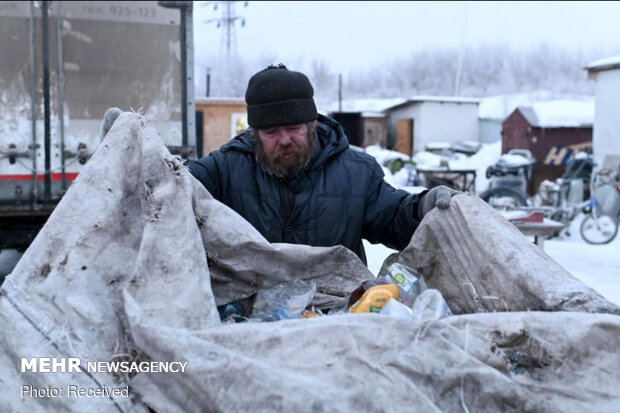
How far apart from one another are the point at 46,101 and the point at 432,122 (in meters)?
22.7

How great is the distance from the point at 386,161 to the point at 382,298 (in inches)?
816

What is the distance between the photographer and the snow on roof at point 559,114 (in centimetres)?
1923

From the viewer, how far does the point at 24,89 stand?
5.61 metres

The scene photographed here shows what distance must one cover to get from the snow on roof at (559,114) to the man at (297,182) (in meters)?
17.7

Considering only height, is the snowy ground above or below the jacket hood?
below

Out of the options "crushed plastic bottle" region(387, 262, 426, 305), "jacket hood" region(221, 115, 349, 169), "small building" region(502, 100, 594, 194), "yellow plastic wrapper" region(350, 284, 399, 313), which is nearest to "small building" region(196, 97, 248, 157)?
"small building" region(502, 100, 594, 194)

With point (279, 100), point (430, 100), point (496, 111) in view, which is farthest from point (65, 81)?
point (496, 111)

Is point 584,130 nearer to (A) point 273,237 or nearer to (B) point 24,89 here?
(B) point 24,89

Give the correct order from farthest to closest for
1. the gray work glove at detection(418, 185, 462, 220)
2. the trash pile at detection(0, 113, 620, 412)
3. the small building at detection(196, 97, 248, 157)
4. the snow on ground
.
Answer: the small building at detection(196, 97, 248, 157), the snow on ground, the gray work glove at detection(418, 185, 462, 220), the trash pile at detection(0, 113, 620, 412)

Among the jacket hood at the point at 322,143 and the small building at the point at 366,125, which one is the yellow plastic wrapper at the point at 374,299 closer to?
the jacket hood at the point at 322,143

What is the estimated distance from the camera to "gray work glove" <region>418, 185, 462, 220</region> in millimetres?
2254

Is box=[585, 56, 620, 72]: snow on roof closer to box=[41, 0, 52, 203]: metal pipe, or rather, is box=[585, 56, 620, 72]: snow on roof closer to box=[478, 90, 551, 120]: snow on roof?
box=[41, 0, 52, 203]: metal pipe

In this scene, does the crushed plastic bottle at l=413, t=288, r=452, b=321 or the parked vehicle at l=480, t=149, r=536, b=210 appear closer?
the crushed plastic bottle at l=413, t=288, r=452, b=321

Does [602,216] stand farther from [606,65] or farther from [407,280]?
[407,280]
